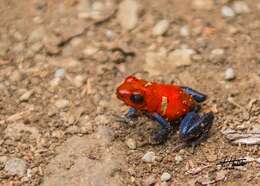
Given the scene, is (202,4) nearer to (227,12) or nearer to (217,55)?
(227,12)

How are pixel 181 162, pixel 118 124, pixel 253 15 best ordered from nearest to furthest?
pixel 181 162
pixel 118 124
pixel 253 15

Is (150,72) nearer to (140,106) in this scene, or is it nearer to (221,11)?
(140,106)

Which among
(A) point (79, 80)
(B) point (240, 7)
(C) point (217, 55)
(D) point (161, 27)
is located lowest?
(A) point (79, 80)

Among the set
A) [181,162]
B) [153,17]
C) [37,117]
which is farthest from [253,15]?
[37,117]

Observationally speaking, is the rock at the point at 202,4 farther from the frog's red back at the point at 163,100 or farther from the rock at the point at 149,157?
the rock at the point at 149,157

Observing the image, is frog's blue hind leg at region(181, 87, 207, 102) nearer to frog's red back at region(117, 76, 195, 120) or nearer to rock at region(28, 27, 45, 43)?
frog's red back at region(117, 76, 195, 120)

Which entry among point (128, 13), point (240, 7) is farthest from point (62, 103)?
point (240, 7)

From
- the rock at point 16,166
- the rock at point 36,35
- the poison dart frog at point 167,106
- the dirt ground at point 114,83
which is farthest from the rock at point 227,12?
the rock at point 16,166
